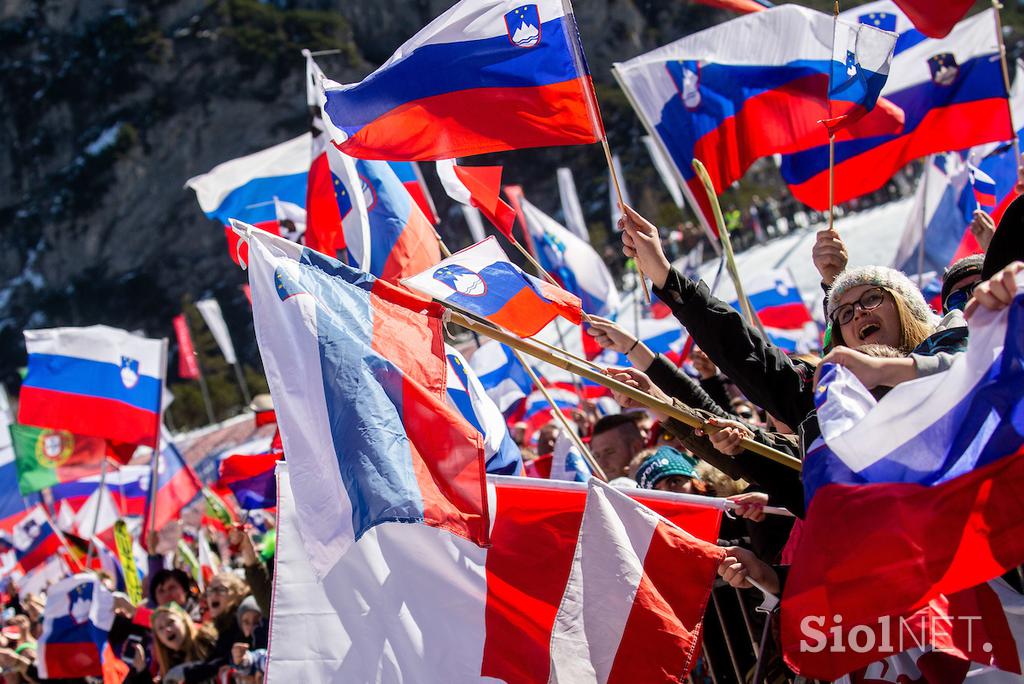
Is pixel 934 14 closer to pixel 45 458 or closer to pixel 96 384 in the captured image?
pixel 96 384

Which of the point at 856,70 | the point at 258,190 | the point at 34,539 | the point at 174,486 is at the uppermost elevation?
the point at 856,70

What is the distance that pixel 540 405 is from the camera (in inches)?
379

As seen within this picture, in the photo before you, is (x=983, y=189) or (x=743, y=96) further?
(x=983, y=189)

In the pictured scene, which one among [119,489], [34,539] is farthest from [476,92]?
[119,489]

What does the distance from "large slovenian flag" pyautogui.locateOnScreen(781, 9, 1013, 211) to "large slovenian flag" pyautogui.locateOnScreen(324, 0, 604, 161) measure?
7.03ft

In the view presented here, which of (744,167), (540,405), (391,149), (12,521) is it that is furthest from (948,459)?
(12,521)

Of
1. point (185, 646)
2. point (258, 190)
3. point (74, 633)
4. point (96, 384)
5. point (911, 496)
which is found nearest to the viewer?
point (911, 496)

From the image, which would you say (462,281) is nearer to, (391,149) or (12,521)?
(391,149)

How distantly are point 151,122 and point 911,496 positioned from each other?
219 feet

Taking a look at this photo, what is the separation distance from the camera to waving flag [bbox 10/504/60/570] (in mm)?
8461

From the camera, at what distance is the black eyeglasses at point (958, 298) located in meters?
3.31

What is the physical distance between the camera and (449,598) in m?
3.05

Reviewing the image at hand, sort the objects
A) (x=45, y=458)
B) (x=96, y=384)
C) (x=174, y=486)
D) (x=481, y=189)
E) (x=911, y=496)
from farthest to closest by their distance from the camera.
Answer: (x=174, y=486) < (x=45, y=458) < (x=96, y=384) < (x=481, y=189) < (x=911, y=496)

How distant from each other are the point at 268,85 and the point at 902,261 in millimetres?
60855
